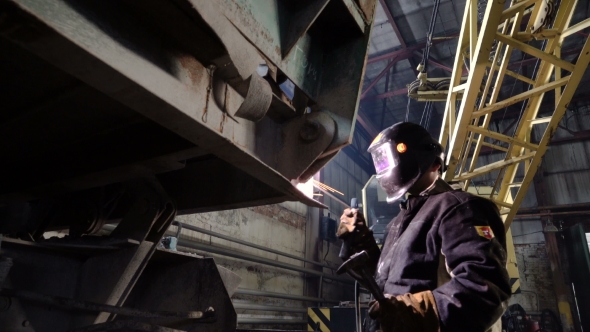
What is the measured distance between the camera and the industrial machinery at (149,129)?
0.90m

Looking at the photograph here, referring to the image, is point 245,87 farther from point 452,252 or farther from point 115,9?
point 452,252

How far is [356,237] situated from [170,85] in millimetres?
1480

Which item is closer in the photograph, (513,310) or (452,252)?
(452,252)

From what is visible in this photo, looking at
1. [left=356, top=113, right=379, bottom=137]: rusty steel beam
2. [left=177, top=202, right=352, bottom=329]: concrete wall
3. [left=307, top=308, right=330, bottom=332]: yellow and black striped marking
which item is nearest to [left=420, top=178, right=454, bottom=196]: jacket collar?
[left=177, top=202, right=352, bottom=329]: concrete wall

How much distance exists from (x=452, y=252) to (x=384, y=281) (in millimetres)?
386

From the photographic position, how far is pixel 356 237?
2141 millimetres

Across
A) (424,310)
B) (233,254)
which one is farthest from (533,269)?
(424,310)

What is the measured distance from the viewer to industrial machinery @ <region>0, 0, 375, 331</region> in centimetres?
90

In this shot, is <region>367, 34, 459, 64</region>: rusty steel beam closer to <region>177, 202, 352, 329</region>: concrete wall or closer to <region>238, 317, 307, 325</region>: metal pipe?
<region>177, 202, 352, 329</region>: concrete wall

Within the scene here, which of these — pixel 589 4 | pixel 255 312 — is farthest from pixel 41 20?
pixel 589 4

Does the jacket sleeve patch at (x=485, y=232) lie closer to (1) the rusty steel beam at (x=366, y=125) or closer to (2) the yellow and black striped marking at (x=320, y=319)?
(2) the yellow and black striped marking at (x=320, y=319)

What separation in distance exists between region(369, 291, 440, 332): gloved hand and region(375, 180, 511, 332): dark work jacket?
0.03m

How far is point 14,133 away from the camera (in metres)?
1.48

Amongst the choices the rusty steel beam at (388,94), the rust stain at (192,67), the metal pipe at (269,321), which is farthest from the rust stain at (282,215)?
the rust stain at (192,67)
